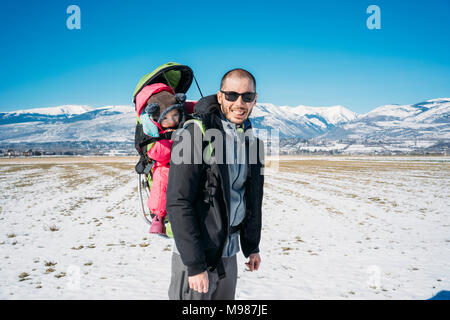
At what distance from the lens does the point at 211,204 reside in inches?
75.1

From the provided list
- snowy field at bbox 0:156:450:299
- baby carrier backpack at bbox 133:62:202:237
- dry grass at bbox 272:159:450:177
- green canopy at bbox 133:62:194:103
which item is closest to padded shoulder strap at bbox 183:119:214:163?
baby carrier backpack at bbox 133:62:202:237

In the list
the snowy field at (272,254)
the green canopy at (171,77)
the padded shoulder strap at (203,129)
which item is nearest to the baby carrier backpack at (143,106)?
the green canopy at (171,77)

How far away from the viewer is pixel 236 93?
1.98 metres

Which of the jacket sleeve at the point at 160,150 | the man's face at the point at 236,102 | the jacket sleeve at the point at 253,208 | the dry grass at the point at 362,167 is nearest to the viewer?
the man's face at the point at 236,102

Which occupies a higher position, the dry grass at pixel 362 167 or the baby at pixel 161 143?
the baby at pixel 161 143

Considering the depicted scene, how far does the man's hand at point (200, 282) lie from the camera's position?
1.84 m

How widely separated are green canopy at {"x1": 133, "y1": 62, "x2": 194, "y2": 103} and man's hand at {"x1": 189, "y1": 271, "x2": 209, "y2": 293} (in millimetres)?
1589

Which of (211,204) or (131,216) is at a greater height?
(211,204)

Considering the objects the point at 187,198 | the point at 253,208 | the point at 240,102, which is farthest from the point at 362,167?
the point at 187,198

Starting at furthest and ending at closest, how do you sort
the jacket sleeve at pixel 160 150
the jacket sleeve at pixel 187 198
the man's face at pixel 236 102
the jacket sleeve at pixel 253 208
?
the jacket sleeve at pixel 253 208 < the jacket sleeve at pixel 160 150 < the man's face at pixel 236 102 < the jacket sleeve at pixel 187 198

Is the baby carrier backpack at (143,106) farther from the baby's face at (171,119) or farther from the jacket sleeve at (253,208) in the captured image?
the jacket sleeve at (253,208)
